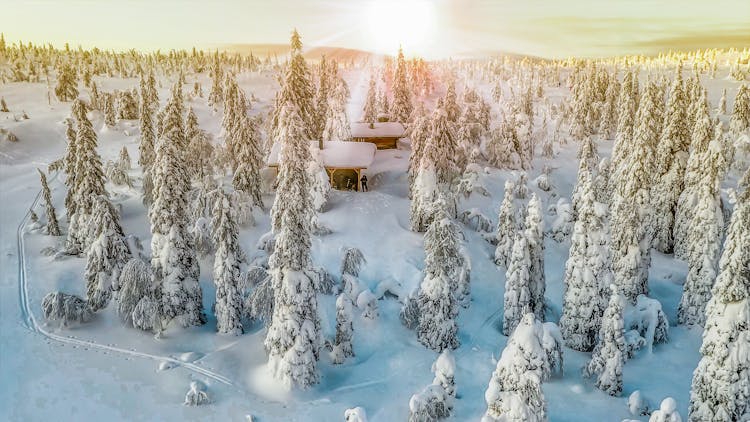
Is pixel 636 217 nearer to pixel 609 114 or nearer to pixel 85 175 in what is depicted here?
pixel 85 175

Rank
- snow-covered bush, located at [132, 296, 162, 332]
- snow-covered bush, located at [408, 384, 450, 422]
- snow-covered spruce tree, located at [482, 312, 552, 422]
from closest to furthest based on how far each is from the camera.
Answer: snow-covered spruce tree, located at [482, 312, 552, 422], snow-covered bush, located at [408, 384, 450, 422], snow-covered bush, located at [132, 296, 162, 332]

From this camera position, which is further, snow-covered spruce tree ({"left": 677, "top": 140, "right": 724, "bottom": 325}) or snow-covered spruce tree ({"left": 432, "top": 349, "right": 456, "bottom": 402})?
snow-covered spruce tree ({"left": 677, "top": 140, "right": 724, "bottom": 325})

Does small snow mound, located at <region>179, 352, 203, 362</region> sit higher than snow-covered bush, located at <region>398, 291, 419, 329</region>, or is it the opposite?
snow-covered bush, located at <region>398, 291, 419, 329</region>

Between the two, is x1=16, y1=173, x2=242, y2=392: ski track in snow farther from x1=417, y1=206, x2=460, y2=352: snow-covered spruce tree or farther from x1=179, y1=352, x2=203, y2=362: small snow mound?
x1=417, y1=206, x2=460, y2=352: snow-covered spruce tree

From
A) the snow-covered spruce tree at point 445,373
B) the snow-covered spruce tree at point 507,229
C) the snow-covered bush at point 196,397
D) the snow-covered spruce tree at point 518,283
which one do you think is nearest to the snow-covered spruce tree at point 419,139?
the snow-covered spruce tree at point 507,229

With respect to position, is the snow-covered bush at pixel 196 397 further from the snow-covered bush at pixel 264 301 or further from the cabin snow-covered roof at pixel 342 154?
the cabin snow-covered roof at pixel 342 154

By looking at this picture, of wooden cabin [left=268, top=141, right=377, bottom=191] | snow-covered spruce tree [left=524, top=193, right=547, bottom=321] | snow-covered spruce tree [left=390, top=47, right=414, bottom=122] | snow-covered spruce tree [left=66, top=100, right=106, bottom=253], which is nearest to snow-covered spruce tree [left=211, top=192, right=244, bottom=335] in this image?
snow-covered spruce tree [left=66, top=100, right=106, bottom=253]

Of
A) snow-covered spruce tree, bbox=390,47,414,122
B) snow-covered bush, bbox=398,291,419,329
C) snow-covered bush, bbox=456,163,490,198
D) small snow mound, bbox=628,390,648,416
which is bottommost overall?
small snow mound, bbox=628,390,648,416
